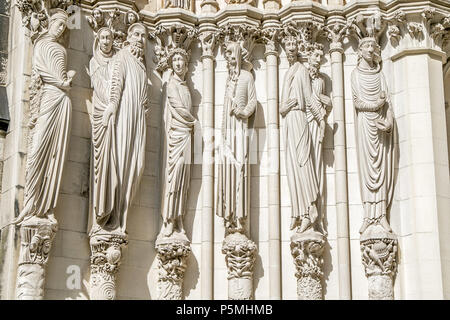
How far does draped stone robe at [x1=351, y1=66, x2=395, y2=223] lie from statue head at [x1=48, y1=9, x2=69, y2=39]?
148 inches

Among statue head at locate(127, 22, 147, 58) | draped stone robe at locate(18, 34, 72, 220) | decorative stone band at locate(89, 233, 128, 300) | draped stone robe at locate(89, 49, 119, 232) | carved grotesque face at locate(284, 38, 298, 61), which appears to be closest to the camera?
draped stone robe at locate(18, 34, 72, 220)

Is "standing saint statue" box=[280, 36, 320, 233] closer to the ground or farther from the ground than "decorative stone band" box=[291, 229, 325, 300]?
farther from the ground

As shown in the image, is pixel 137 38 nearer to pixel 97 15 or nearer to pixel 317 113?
pixel 97 15

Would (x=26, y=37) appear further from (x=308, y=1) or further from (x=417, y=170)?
(x=417, y=170)

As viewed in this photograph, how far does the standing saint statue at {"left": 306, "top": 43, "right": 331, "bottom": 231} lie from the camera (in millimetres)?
11312

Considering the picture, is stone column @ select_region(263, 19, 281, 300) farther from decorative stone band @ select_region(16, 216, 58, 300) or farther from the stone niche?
decorative stone band @ select_region(16, 216, 58, 300)

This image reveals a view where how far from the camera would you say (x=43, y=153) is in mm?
10438

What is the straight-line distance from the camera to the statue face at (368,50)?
450 inches

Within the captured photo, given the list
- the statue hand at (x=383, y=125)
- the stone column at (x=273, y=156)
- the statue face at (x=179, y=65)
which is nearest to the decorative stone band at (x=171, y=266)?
the stone column at (x=273, y=156)

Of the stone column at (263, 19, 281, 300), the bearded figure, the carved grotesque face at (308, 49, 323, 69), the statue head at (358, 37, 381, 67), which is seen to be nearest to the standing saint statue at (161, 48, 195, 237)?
the bearded figure

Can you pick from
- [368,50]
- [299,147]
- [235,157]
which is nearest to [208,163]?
[235,157]

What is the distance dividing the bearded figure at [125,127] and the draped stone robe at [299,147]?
1855 millimetres
